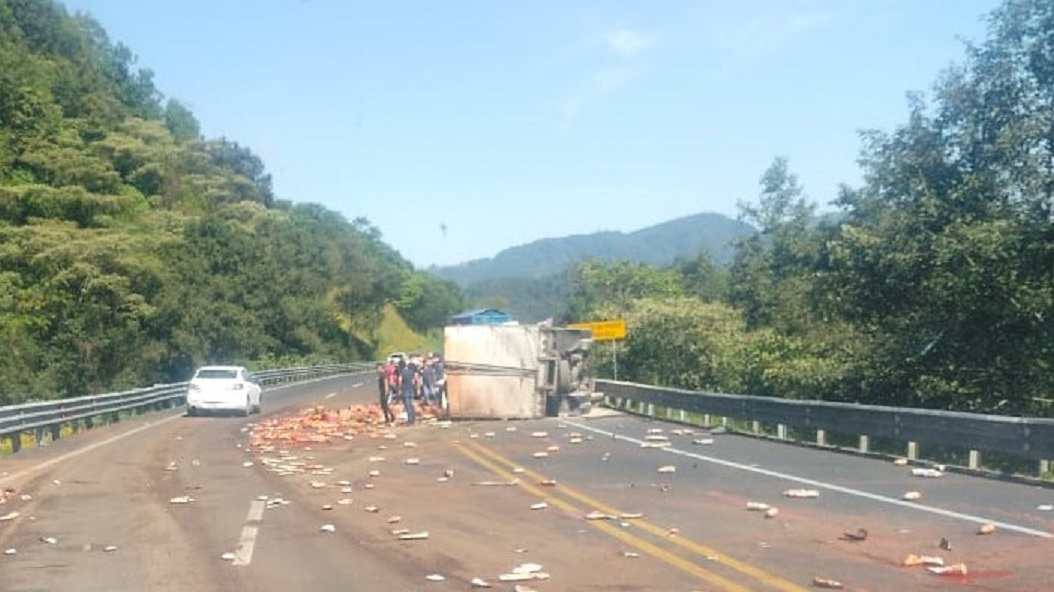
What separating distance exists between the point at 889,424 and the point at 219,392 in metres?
22.3

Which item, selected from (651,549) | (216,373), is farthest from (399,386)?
(651,549)

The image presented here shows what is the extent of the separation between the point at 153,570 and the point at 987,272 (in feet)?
79.3

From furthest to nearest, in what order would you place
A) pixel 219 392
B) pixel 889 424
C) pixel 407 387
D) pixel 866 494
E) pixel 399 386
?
pixel 219 392 < pixel 399 386 < pixel 407 387 < pixel 889 424 < pixel 866 494

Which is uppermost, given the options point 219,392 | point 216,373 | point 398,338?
point 398,338

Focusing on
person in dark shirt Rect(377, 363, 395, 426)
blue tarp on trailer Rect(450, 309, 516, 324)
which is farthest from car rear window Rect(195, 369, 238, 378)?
blue tarp on trailer Rect(450, 309, 516, 324)

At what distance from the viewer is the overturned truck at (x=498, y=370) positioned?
3297 centimetres

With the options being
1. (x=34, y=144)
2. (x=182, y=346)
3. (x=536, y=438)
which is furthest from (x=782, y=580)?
(x=34, y=144)

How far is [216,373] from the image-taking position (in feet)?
124

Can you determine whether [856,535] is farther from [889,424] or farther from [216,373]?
[216,373]

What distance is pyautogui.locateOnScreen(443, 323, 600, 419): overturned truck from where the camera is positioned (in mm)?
32969

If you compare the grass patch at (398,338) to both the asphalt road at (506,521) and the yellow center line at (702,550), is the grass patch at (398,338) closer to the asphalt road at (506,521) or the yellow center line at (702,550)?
the asphalt road at (506,521)

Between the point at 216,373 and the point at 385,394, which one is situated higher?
the point at 216,373

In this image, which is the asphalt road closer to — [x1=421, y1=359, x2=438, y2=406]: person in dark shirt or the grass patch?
[x1=421, y1=359, x2=438, y2=406]: person in dark shirt

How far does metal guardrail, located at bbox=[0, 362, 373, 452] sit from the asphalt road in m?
1.51
